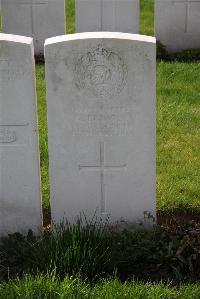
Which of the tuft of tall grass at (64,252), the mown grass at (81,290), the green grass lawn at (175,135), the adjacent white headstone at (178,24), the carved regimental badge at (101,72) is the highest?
the adjacent white headstone at (178,24)

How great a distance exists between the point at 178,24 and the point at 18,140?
5.44 meters

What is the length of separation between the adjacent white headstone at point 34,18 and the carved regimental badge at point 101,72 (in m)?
5.03

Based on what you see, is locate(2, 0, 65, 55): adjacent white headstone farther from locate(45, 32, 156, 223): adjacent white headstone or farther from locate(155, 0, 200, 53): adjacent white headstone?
locate(45, 32, 156, 223): adjacent white headstone

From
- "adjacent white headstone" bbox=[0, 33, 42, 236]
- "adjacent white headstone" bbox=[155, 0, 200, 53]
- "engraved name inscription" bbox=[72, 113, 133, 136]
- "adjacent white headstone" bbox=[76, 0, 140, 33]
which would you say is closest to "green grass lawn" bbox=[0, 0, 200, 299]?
"adjacent white headstone" bbox=[0, 33, 42, 236]

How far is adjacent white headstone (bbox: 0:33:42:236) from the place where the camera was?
13.9 ft

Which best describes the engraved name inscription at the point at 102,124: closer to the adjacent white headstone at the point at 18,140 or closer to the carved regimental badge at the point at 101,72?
the carved regimental badge at the point at 101,72

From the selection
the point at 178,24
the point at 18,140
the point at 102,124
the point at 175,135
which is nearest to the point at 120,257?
the point at 102,124

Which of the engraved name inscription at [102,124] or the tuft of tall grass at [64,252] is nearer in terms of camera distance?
the tuft of tall grass at [64,252]

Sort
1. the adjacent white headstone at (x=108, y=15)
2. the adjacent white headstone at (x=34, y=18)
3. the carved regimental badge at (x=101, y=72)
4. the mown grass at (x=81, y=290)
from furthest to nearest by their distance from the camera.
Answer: the adjacent white headstone at (x=34, y=18), the adjacent white headstone at (x=108, y=15), the carved regimental badge at (x=101, y=72), the mown grass at (x=81, y=290)

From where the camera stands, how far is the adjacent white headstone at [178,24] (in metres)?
9.15

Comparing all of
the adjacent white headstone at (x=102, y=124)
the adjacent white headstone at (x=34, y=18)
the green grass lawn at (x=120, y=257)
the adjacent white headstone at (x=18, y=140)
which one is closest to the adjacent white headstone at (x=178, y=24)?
the adjacent white headstone at (x=34, y=18)

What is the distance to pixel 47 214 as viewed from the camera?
16.5ft

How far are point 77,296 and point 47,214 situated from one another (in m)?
1.39

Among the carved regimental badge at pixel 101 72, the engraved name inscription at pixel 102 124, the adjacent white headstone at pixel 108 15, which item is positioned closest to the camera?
the carved regimental badge at pixel 101 72
